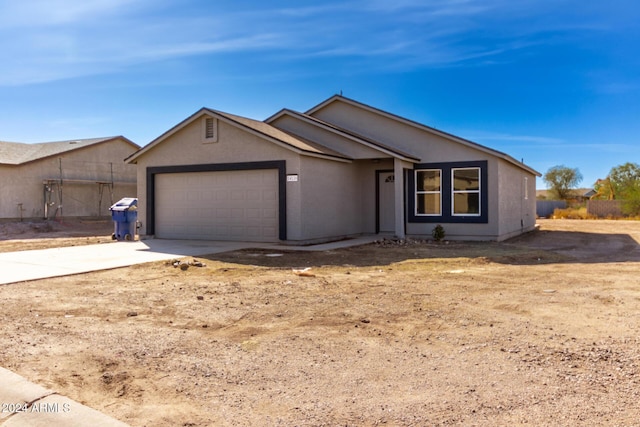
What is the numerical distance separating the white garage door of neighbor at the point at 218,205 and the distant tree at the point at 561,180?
180 feet

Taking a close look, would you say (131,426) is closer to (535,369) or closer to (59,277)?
(535,369)

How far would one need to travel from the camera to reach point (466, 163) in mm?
17719

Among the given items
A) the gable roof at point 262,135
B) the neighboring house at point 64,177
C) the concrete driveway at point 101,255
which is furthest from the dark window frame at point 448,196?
the neighboring house at point 64,177

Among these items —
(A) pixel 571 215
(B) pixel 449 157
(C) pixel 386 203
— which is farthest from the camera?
(A) pixel 571 215

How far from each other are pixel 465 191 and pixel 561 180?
50.7m

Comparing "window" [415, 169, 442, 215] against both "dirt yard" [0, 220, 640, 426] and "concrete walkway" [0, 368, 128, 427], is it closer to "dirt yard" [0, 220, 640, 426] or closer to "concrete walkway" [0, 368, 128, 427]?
"dirt yard" [0, 220, 640, 426]

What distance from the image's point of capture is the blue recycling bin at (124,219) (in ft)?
61.8

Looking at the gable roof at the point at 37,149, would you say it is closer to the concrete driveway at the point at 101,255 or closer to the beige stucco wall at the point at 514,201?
the concrete driveway at the point at 101,255

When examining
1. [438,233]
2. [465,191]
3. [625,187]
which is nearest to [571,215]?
[625,187]

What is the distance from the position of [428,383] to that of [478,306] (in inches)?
123

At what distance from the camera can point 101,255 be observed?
532 inches

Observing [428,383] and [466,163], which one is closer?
[428,383]

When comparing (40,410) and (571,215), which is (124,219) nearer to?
(40,410)

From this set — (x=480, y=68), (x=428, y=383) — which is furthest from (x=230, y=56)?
(x=428, y=383)
